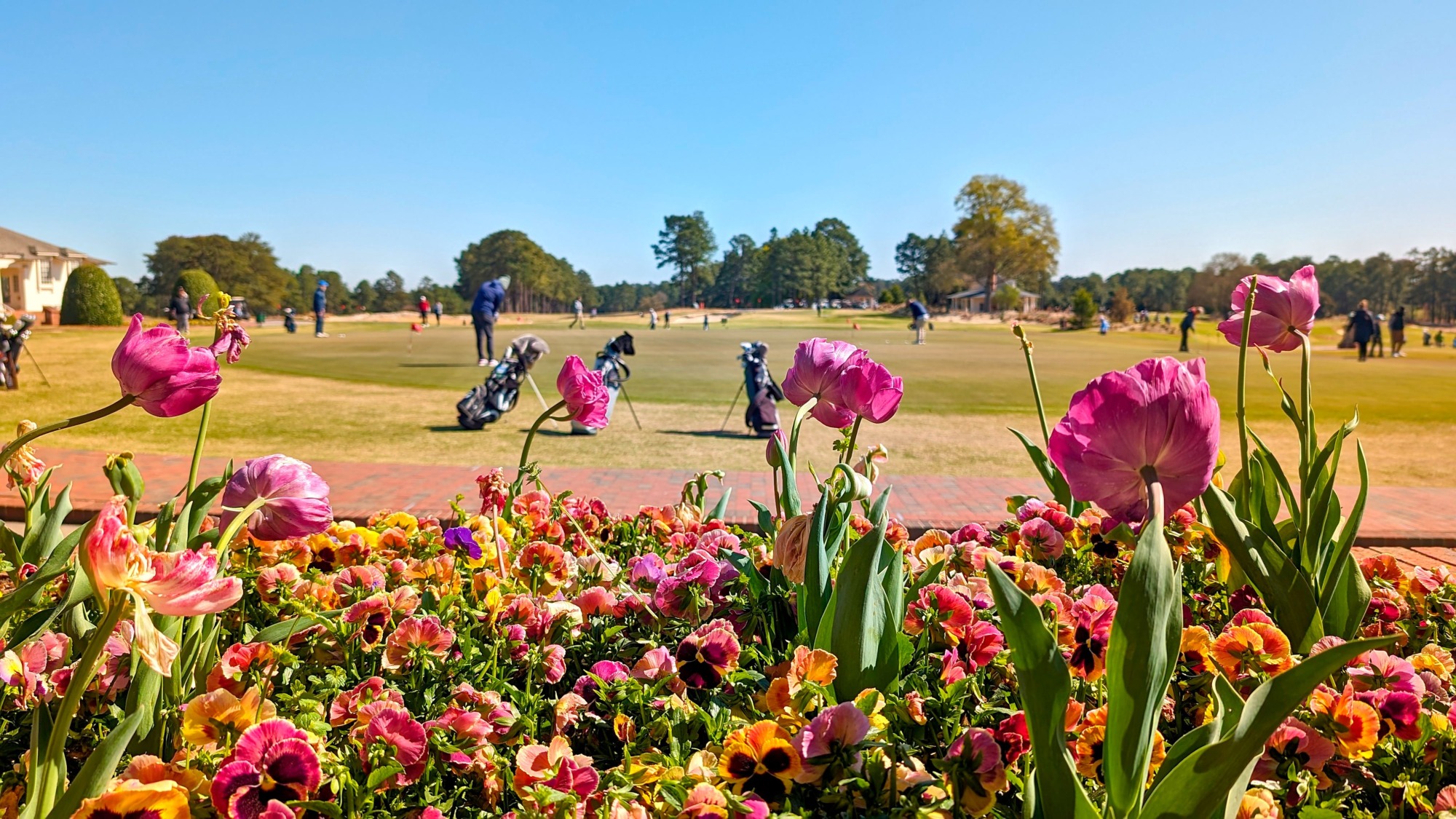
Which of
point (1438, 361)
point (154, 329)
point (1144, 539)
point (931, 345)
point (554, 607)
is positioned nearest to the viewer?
point (1144, 539)

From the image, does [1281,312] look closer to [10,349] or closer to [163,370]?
[163,370]

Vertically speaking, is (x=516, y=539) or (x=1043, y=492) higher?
(x=516, y=539)

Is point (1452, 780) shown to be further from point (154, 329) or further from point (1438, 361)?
point (1438, 361)

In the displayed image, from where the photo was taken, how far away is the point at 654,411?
11352 mm

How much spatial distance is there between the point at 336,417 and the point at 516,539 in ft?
26.9

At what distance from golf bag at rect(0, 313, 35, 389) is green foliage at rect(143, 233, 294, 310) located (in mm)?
61492

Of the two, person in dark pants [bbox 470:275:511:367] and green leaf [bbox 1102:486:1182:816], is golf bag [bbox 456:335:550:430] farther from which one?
green leaf [bbox 1102:486:1182:816]

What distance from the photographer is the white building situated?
1909 inches

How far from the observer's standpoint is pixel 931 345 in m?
32.1

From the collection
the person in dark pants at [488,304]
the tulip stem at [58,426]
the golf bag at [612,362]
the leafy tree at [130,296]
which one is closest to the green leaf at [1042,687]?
the tulip stem at [58,426]

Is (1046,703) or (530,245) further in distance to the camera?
(530,245)

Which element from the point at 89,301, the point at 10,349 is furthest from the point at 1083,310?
the point at 10,349

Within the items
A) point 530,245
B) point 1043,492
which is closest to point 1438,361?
point 1043,492

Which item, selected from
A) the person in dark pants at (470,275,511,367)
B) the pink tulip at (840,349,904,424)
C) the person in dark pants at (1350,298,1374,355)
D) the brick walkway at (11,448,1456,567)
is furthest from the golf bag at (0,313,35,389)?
the person in dark pants at (1350,298,1374,355)
